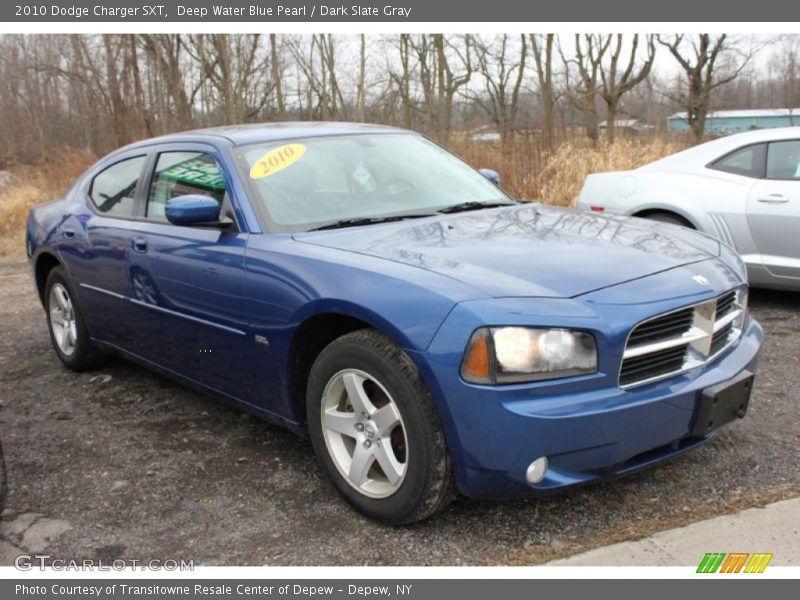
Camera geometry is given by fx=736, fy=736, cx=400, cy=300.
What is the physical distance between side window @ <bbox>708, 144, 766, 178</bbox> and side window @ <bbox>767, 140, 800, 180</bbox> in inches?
2.4

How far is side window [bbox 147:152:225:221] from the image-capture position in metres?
3.70

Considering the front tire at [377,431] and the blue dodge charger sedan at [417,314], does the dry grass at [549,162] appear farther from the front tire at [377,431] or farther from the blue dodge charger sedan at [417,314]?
the front tire at [377,431]

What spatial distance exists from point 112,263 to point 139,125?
738 inches

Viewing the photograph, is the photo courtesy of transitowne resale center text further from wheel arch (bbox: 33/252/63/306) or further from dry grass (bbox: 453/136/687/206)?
dry grass (bbox: 453/136/687/206)

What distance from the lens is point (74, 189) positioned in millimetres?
5191

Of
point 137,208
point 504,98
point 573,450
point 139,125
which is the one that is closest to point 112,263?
point 137,208

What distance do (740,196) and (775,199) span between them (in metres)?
0.27

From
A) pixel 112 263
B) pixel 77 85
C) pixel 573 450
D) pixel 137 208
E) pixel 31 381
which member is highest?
pixel 77 85

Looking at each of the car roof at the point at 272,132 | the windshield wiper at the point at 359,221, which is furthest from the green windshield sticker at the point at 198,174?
the windshield wiper at the point at 359,221

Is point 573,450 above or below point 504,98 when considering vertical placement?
below

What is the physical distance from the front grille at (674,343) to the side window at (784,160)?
3368 millimetres

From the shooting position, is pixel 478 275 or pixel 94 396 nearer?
pixel 478 275

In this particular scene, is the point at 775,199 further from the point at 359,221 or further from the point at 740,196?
the point at 359,221

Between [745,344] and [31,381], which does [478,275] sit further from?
[31,381]
